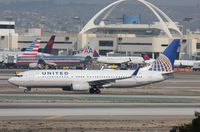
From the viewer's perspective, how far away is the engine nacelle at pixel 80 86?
81.4 meters

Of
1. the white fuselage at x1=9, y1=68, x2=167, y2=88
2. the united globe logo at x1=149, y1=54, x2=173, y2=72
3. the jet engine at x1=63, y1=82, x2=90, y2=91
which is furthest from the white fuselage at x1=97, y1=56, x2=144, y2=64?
the jet engine at x1=63, y1=82, x2=90, y2=91

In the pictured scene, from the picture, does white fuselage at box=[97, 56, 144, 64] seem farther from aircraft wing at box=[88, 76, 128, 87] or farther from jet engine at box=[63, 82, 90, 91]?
jet engine at box=[63, 82, 90, 91]

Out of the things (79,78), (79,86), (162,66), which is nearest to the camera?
(79,86)

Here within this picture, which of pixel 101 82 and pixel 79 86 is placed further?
pixel 101 82

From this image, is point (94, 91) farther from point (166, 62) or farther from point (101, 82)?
point (166, 62)

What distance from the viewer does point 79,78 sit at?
83.0 metres

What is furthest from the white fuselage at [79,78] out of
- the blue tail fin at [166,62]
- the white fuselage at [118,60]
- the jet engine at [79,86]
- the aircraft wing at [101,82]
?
the white fuselage at [118,60]

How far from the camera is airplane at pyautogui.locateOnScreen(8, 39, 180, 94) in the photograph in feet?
267

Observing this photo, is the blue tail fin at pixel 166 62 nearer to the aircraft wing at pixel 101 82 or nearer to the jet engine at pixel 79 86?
the aircraft wing at pixel 101 82

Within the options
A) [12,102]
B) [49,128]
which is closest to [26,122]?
[49,128]

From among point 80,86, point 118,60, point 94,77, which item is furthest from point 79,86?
point 118,60

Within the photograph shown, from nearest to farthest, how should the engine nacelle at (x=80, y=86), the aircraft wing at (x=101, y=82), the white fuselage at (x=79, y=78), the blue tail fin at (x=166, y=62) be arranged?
the white fuselage at (x=79, y=78), the engine nacelle at (x=80, y=86), the aircraft wing at (x=101, y=82), the blue tail fin at (x=166, y=62)

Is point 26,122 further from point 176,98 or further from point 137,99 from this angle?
point 176,98

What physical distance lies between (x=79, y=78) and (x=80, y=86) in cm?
170
